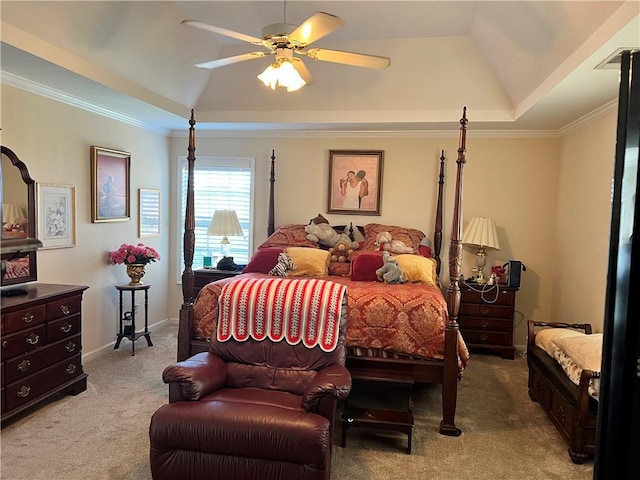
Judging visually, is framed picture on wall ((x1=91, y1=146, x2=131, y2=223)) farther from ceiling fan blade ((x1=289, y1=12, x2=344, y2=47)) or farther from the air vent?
the air vent

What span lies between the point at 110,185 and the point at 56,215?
2.58ft

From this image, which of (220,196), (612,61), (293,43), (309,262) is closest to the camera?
(293,43)

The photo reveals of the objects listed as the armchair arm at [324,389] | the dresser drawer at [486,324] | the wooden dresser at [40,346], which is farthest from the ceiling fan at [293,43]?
the dresser drawer at [486,324]

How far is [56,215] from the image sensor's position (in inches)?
152

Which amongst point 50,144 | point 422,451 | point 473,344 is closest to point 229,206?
point 50,144

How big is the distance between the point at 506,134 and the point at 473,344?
7.78 feet

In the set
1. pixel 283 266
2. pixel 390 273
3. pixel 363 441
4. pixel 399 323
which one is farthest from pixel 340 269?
pixel 363 441

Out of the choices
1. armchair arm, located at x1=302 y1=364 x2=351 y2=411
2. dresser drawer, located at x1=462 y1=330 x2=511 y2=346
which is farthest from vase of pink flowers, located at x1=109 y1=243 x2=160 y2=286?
dresser drawer, located at x1=462 y1=330 x2=511 y2=346

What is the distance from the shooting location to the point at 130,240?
4984 mm

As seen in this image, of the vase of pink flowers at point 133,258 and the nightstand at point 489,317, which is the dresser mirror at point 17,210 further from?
the nightstand at point 489,317

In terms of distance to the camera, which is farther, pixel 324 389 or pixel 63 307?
pixel 63 307

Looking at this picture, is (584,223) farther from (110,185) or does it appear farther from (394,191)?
(110,185)

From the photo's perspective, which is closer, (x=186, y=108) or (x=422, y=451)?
(x=422, y=451)

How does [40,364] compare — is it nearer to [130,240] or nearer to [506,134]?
[130,240]
